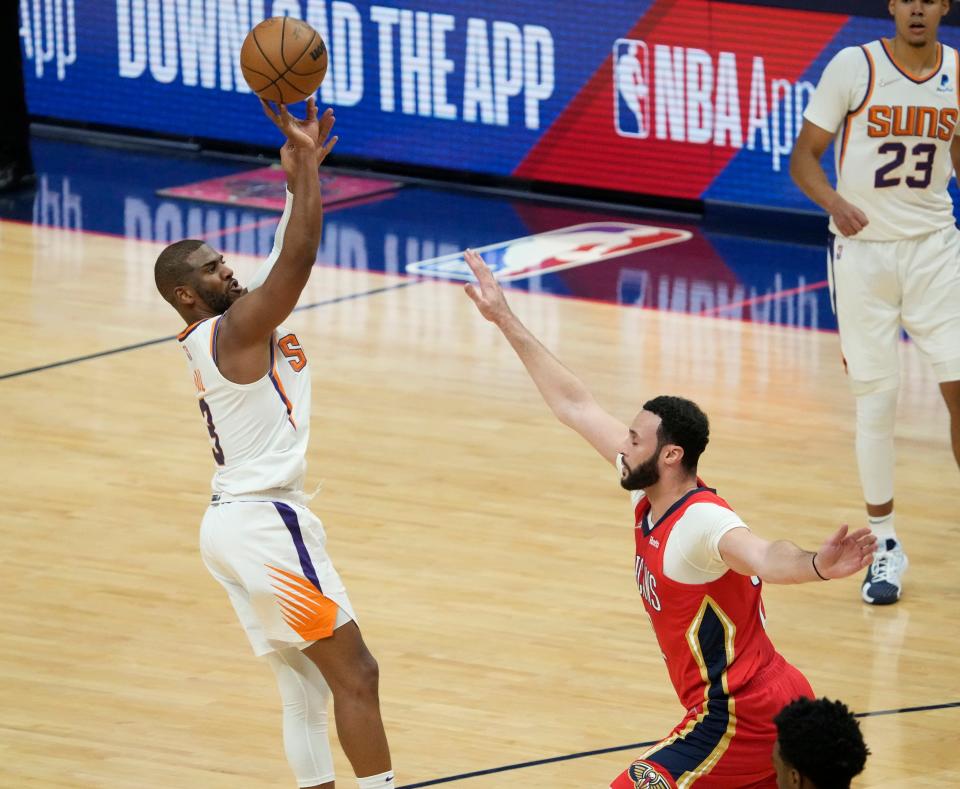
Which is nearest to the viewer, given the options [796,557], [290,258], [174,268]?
[796,557]

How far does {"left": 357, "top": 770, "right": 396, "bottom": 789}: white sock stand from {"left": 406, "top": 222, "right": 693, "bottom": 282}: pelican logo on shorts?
23.6 ft

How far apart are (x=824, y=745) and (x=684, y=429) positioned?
1266mm

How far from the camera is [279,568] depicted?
561 cm

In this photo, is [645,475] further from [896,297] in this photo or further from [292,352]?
[896,297]

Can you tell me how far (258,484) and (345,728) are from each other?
76 cm

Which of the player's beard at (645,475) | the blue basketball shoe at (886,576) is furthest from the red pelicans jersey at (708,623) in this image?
the blue basketball shoe at (886,576)

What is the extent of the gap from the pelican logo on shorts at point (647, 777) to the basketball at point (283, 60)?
2.46 m

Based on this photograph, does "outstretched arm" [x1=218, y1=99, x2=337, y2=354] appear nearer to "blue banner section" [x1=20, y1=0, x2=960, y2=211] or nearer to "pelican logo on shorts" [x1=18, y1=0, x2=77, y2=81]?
"blue banner section" [x1=20, y1=0, x2=960, y2=211]

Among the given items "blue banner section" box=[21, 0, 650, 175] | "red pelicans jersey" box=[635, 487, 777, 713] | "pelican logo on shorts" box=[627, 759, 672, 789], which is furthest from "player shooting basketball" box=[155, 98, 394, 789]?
"blue banner section" box=[21, 0, 650, 175]

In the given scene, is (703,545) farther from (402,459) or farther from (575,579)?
(402,459)

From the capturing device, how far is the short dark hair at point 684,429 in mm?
5137

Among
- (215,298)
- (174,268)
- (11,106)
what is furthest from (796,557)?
(11,106)

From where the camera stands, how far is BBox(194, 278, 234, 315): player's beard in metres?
5.77

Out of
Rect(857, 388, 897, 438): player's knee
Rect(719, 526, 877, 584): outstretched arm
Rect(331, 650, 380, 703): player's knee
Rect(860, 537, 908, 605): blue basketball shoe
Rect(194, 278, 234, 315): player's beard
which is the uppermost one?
Rect(194, 278, 234, 315): player's beard
